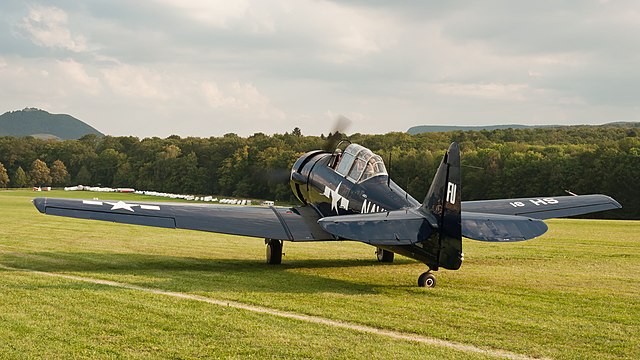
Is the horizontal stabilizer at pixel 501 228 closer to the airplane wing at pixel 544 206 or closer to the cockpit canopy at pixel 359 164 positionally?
the cockpit canopy at pixel 359 164

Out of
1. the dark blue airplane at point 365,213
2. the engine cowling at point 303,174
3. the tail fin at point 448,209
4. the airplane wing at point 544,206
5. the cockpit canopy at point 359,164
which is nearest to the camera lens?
the tail fin at point 448,209

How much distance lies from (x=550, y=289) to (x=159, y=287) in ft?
19.3

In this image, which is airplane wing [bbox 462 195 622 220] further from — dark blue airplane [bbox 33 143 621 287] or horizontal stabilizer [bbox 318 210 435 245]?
horizontal stabilizer [bbox 318 210 435 245]

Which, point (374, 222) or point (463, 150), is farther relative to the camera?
point (463, 150)

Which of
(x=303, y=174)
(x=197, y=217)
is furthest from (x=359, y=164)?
(x=197, y=217)

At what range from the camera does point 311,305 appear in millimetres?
8648

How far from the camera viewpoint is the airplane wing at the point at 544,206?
47.7 feet

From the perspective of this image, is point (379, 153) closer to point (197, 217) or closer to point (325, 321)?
point (197, 217)

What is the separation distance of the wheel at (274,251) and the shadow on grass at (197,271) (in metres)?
0.17

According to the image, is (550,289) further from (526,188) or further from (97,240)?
(526,188)

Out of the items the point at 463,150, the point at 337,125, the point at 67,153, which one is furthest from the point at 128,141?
the point at 337,125

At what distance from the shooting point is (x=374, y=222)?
383 inches

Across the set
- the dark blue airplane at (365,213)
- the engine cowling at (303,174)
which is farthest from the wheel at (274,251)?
the engine cowling at (303,174)

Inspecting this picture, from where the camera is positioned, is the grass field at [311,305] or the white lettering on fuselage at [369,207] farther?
the white lettering on fuselage at [369,207]
